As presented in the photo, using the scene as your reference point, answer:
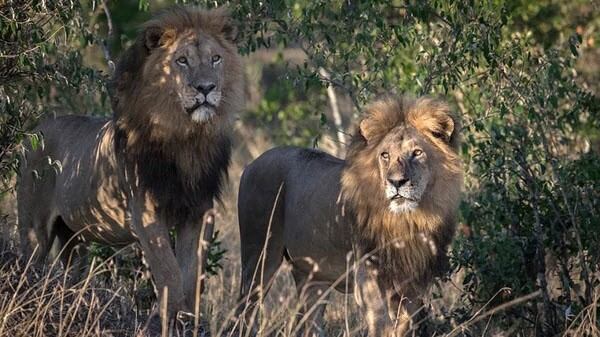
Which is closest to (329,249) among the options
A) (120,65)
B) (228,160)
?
(228,160)

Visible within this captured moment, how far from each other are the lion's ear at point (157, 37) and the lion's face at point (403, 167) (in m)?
1.34

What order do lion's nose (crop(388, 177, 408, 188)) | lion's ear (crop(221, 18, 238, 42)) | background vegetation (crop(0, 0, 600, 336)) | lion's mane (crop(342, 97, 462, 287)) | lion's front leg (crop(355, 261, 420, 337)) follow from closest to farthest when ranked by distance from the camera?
1. lion's nose (crop(388, 177, 408, 188))
2. lion's front leg (crop(355, 261, 420, 337))
3. lion's mane (crop(342, 97, 462, 287))
4. lion's ear (crop(221, 18, 238, 42))
5. background vegetation (crop(0, 0, 600, 336))

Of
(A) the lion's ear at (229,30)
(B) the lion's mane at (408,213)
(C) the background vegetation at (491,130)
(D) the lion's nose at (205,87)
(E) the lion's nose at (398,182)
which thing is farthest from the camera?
(C) the background vegetation at (491,130)

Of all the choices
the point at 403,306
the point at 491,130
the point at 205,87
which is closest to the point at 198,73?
the point at 205,87

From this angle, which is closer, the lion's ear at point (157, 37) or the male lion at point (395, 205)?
the male lion at point (395, 205)

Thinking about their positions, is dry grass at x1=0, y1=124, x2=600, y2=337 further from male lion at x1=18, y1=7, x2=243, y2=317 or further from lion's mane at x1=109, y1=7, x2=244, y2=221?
lion's mane at x1=109, y1=7, x2=244, y2=221

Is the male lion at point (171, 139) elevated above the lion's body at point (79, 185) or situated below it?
above

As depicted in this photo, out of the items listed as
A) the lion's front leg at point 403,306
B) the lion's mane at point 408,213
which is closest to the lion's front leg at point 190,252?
the lion's mane at point 408,213

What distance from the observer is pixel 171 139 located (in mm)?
7102

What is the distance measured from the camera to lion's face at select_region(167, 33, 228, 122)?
6.84 metres

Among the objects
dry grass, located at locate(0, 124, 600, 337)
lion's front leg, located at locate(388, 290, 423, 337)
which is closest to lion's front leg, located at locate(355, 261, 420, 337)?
lion's front leg, located at locate(388, 290, 423, 337)

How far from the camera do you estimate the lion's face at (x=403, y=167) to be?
20.5 ft

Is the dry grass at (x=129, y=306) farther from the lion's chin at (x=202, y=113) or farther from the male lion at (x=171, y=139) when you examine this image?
the lion's chin at (x=202, y=113)

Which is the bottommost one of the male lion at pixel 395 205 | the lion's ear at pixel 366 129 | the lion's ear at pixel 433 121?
the male lion at pixel 395 205
